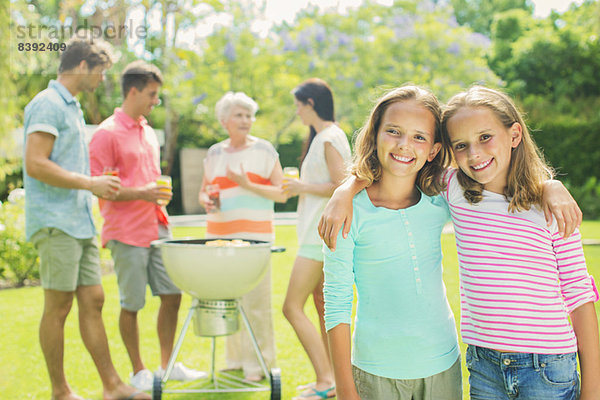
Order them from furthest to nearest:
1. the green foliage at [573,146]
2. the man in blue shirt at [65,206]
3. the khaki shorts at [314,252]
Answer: the green foliage at [573,146]
the khaki shorts at [314,252]
the man in blue shirt at [65,206]

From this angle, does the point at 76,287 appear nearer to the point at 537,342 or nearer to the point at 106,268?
the point at 537,342

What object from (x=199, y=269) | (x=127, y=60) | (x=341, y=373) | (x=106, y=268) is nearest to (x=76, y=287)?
(x=199, y=269)

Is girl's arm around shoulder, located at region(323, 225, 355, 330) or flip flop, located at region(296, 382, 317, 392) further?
flip flop, located at region(296, 382, 317, 392)

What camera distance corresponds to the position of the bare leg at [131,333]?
339 cm

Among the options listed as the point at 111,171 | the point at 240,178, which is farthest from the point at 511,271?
the point at 111,171

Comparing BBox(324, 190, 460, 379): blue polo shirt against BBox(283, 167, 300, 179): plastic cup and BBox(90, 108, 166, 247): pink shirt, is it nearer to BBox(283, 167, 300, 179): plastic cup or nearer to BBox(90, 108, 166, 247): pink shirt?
BBox(283, 167, 300, 179): plastic cup

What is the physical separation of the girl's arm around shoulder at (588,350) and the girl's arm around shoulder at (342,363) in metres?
0.68

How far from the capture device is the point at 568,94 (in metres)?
20.9

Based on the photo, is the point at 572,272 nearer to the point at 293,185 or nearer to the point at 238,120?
the point at 293,185

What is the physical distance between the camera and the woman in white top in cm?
310

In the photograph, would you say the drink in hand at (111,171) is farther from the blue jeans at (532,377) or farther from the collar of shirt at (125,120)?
the blue jeans at (532,377)

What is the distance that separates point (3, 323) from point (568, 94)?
2101 cm

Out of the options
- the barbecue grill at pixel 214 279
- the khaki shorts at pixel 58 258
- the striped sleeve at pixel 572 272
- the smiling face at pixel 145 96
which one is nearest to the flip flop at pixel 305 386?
the barbecue grill at pixel 214 279

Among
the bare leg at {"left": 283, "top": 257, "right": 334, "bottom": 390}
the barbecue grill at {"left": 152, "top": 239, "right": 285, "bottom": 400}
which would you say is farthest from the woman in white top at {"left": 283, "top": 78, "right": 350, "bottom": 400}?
the barbecue grill at {"left": 152, "top": 239, "right": 285, "bottom": 400}
